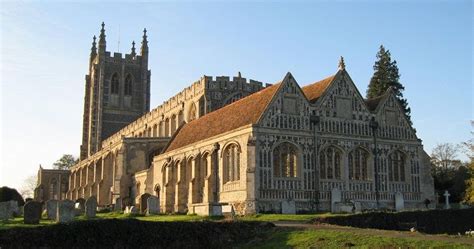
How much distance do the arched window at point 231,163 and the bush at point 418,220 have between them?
11521 millimetres

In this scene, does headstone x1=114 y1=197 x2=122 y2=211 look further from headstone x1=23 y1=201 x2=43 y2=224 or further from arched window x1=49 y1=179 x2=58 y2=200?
arched window x1=49 y1=179 x2=58 y2=200

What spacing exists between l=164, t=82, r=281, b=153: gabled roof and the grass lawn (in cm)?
1609

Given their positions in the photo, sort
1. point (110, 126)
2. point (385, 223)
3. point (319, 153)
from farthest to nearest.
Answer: point (110, 126) → point (319, 153) → point (385, 223)

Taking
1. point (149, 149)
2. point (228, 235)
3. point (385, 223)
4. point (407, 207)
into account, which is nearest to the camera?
point (228, 235)

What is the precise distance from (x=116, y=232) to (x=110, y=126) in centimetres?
8146

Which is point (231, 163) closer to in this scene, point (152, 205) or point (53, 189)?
point (152, 205)

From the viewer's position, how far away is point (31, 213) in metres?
30.1

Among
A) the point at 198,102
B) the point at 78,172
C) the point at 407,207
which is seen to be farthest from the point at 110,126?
the point at 407,207

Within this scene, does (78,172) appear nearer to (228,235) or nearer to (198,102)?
(198,102)

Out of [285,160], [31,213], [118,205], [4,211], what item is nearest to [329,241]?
[31,213]

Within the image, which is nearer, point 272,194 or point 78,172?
point 272,194

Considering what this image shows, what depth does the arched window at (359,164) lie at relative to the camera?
41.2m

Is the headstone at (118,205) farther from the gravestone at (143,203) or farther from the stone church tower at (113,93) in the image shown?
the stone church tower at (113,93)

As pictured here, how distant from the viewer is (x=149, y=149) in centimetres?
5947
